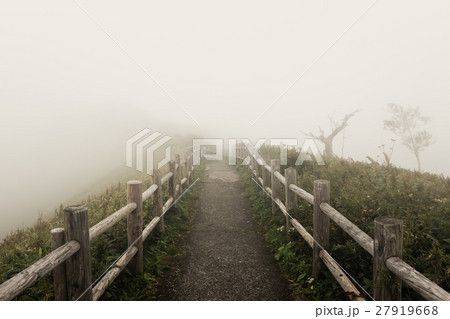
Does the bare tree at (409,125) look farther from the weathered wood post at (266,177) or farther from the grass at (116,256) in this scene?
the grass at (116,256)

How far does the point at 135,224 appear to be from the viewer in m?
4.91

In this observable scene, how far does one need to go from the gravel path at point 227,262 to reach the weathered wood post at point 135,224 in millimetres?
816

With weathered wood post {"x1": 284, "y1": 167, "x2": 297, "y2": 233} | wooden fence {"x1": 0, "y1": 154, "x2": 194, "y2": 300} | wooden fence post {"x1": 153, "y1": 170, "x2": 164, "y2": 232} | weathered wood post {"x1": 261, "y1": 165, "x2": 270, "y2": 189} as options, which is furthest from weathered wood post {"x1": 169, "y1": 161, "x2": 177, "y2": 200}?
wooden fence {"x1": 0, "y1": 154, "x2": 194, "y2": 300}

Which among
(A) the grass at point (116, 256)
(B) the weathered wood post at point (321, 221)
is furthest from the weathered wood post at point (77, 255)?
(B) the weathered wood post at point (321, 221)

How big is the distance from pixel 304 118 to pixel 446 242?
485 feet

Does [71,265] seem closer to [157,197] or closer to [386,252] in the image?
[386,252]

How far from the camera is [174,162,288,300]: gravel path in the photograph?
4.54m

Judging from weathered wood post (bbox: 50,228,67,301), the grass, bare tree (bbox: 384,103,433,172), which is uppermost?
bare tree (bbox: 384,103,433,172)

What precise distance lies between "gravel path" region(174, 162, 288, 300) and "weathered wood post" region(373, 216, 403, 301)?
1.85 meters

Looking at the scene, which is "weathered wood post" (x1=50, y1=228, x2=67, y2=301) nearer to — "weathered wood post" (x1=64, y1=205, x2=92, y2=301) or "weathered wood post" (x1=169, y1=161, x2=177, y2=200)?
"weathered wood post" (x1=64, y1=205, x2=92, y2=301)

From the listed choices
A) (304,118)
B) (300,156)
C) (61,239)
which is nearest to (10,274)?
(61,239)

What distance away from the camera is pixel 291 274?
4988 mm

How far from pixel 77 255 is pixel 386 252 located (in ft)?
10.7

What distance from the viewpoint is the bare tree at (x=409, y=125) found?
41594 millimetres
